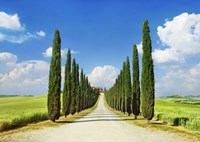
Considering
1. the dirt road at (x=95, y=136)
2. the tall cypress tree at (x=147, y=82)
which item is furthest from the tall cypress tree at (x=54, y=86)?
the dirt road at (x=95, y=136)

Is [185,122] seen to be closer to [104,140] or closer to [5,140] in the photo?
[104,140]

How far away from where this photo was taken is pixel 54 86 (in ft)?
100

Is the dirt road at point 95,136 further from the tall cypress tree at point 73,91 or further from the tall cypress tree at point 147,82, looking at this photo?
the tall cypress tree at point 73,91

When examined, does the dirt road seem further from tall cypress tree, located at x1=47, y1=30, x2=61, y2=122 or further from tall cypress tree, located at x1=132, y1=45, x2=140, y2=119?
tall cypress tree, located at x1=132, y1=45, x2=140, y2=119

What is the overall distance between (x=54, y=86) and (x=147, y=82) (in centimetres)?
998

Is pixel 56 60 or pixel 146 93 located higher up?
pixel 56 60

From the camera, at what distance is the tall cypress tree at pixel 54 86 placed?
97.6ft

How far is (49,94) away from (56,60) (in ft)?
12.9

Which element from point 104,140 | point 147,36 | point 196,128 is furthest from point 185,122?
point 104,140

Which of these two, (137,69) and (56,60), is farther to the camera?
(137,69)

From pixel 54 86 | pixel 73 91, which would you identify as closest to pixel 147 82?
pixel 54 86

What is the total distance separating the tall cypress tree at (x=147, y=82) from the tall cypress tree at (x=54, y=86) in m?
9.13

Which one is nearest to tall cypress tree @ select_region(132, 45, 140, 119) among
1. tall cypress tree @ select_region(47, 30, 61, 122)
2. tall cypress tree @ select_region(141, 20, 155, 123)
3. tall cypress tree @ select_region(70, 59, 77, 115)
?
tall cypress tree @ select_region(141, 20, 155, 123)

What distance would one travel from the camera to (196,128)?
2294 centimetres
